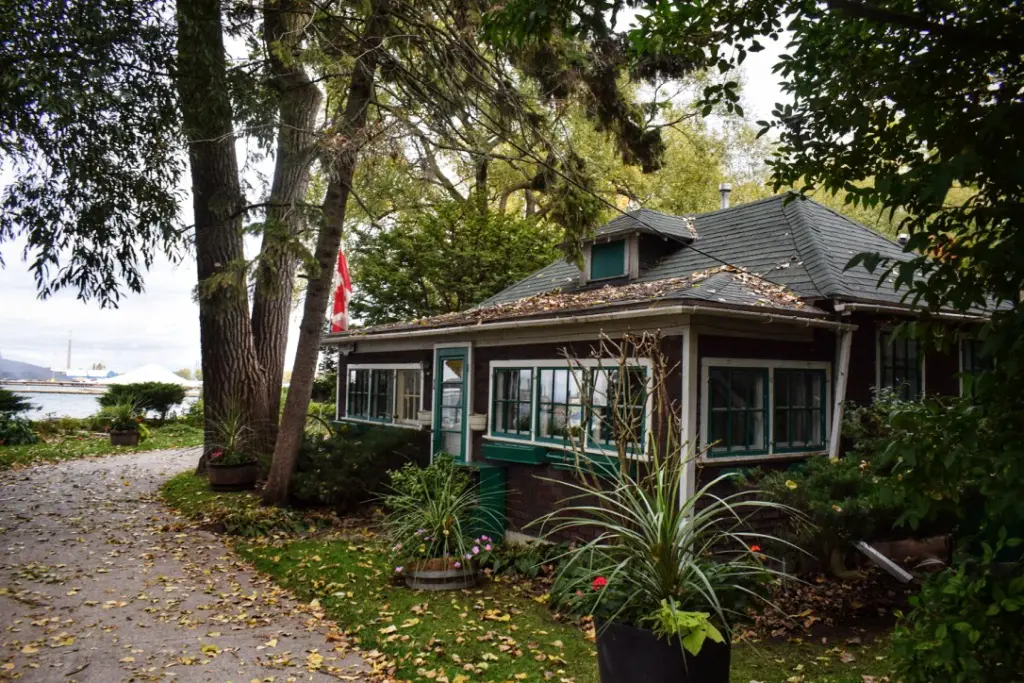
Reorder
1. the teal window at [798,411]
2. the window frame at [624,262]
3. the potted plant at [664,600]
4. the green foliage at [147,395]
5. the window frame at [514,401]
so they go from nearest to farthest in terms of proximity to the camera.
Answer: the potted plant at [664,600], the teal window at [798,411], the window frame at [514,401], the window frame at [624,262], the green foliage at [147,395]

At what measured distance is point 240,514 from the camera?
31.2 feet

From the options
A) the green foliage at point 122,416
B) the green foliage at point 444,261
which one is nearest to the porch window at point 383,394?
the green foliage at point 444,261

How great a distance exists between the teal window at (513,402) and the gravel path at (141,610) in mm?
3203

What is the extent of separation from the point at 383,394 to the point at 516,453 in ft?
15.6

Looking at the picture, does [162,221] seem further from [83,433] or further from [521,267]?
[83,433]

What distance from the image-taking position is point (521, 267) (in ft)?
58.7

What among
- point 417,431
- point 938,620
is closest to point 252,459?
point 417,431

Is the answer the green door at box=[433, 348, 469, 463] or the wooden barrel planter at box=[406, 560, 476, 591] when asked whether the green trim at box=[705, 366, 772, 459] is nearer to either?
the wooden barrel planter at box=[406, 560, 476, 591]

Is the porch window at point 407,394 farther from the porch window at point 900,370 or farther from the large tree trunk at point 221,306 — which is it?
the porch window at point 900,370

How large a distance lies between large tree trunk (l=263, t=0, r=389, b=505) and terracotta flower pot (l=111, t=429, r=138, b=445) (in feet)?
36.1

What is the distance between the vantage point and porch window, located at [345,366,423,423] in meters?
11.5

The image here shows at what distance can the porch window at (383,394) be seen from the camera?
1152 centimetres

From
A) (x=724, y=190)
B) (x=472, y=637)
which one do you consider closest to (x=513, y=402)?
(x=472, y=637)

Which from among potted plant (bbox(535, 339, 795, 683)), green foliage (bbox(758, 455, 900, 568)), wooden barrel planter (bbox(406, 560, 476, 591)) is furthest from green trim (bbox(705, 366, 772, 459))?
potted plant (bbox(535, 339, 795, 683))
